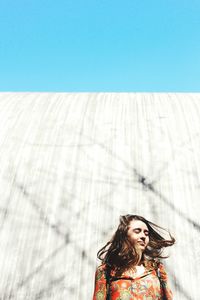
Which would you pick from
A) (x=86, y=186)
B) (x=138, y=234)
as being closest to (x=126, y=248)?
(x=138, y=234)

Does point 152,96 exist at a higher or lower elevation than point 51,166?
higher

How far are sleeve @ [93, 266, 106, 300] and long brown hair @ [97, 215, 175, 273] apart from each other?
175 mm

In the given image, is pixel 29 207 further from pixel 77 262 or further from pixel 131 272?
pixel 131 272

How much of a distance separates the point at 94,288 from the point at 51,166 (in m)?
2.79

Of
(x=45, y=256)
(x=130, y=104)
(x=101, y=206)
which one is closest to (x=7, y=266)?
(x=45, y=256)

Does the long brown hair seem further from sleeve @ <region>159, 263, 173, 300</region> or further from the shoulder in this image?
sleeve @ <region>159, 263, 173, 300</region>

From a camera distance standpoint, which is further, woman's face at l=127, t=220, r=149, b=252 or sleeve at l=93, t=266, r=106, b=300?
woman's face at l=127, t=220, r=149, b=252

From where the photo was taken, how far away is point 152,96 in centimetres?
880

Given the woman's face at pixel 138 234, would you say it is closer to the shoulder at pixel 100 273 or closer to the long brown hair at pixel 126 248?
the long brown hair at pixel 126 248

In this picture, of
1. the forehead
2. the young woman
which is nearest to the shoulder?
the young woman

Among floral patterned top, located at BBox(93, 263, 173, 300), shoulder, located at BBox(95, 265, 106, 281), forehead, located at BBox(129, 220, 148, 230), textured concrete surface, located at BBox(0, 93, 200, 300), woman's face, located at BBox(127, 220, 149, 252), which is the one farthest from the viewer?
forehead, located at BBox(129, 220, 148, 230)

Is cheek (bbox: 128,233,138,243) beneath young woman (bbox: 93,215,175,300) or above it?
above

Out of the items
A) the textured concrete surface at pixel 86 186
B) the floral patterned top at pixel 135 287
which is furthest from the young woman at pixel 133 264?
the textured concrete surface at pixel 86 186

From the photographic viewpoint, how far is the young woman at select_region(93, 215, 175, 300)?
4750mm
